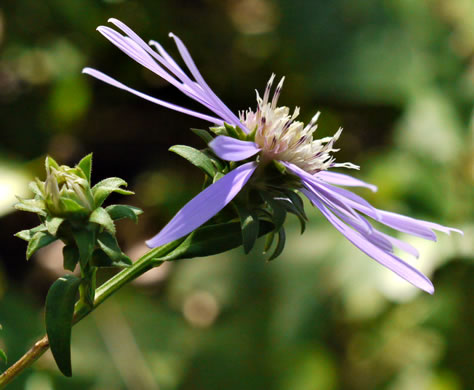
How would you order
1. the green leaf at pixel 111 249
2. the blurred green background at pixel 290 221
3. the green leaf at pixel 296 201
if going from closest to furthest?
the green leaf at pixel 111 249, the green leaf at pixel 296 201, the blurred green background at pixel 290 221

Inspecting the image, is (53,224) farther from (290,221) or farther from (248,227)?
(290,221)

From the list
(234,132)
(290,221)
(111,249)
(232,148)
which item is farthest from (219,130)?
(290,221)

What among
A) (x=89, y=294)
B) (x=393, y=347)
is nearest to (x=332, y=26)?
(x=393, y=347)

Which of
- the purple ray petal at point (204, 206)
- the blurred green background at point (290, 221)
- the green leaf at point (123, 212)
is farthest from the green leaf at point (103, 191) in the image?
the blurred green background at point (290, 221)

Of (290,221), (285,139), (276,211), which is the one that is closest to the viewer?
(276,211)

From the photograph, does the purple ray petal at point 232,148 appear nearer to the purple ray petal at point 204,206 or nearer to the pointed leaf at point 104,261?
the purple ray petal at point 204,206

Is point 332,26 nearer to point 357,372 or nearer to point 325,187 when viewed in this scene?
point 357,372
